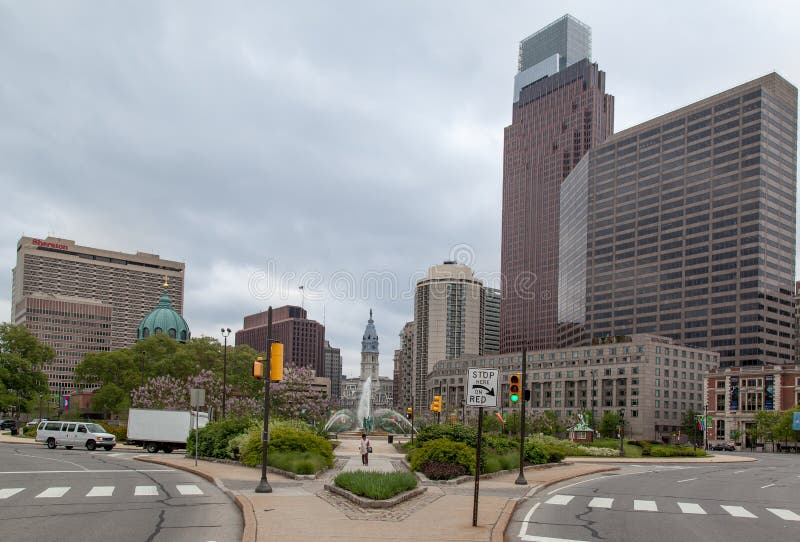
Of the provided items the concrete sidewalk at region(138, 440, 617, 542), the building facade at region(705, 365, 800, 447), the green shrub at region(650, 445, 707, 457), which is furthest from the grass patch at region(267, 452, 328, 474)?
the building facade at region(705, 365, 800, 447)

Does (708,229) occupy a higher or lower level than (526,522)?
higher

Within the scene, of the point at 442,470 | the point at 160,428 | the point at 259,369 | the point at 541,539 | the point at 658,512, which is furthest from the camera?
the point at 160,428

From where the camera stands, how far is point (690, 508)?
834 inches

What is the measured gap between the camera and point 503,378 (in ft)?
506

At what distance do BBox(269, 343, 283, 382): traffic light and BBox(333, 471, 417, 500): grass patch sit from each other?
11.7ft

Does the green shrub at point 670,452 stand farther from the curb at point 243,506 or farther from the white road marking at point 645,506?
the curb at point 243,506

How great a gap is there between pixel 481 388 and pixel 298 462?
515 inches

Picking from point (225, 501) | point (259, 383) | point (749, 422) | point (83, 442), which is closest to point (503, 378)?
point (749, 422)

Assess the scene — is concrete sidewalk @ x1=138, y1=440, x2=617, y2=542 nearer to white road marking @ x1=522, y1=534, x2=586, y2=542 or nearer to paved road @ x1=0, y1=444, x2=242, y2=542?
white road marking @ x1=522, y1=534, x2=586, y2=542

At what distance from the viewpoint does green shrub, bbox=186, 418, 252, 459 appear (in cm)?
3425

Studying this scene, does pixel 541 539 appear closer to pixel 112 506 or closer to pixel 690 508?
pixel 690 508

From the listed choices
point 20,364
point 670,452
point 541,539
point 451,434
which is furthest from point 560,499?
point 20,364

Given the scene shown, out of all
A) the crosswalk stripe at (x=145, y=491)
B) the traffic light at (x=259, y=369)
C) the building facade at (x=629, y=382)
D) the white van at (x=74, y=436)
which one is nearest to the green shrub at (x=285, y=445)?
the crosswalk stripe at (x=145, y=491)

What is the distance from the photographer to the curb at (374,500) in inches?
705
